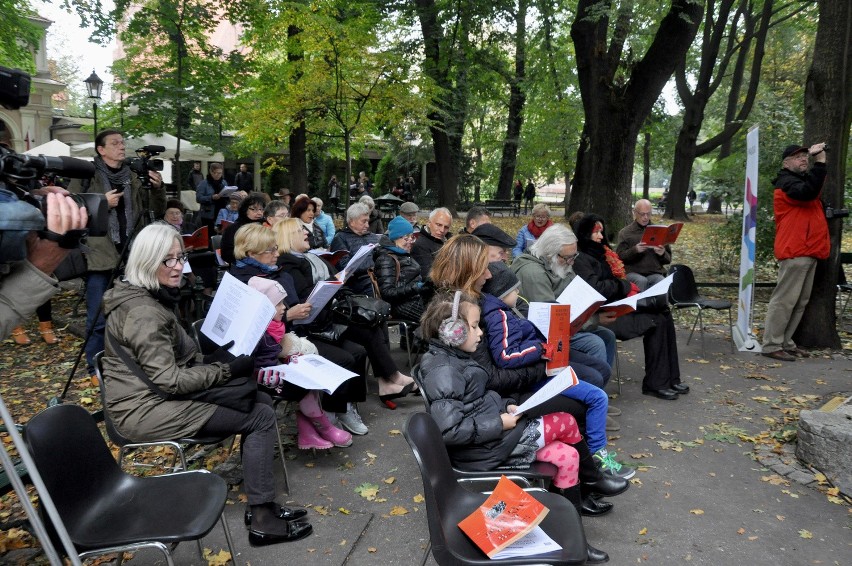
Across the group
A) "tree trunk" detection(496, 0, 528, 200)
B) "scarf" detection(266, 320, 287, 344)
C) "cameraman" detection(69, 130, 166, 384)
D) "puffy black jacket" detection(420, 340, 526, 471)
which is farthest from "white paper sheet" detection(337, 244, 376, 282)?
"tree trunk" detection(496, 0, 528, 200)

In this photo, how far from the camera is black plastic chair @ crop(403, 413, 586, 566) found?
2250 mm

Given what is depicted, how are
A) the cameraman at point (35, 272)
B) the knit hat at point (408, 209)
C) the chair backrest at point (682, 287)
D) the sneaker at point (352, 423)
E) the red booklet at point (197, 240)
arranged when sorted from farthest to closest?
the knit hat at point (408, 209) → the chair backrest at point (682, 287) → the red booklet at point (197, 240) → the sneaker at point (352, 423) → the cameraman at point (35, 272)

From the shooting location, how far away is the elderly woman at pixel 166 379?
3.06 metres

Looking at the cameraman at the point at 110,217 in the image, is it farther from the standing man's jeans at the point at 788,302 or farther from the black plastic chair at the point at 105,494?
the standing man's jeans at the point at 788,302

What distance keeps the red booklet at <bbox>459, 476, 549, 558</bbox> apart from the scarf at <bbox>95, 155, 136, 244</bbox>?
14.8 feet

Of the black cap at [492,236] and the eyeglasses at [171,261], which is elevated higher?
the black cap at [492,236]

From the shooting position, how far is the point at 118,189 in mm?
5523

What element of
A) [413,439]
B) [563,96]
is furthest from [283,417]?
[563,96]

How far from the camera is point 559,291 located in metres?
5.07

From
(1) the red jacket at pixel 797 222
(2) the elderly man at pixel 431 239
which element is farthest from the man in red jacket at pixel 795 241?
(2) the elderly man at pixel 431 239

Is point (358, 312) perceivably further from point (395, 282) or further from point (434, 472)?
point (434, 472)

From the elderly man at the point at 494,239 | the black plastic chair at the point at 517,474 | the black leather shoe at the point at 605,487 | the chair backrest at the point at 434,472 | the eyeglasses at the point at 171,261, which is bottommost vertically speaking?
the black leather shoe at the point at 605,487

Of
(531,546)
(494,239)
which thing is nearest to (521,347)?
(531,546)

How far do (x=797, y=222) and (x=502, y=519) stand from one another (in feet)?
18.9
